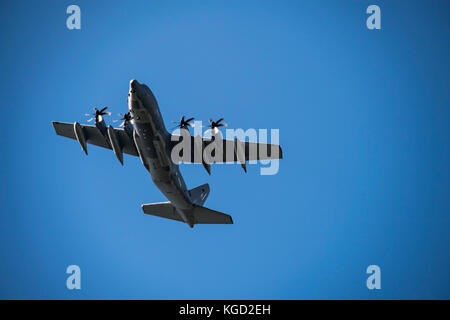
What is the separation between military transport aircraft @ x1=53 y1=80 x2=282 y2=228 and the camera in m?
26.3

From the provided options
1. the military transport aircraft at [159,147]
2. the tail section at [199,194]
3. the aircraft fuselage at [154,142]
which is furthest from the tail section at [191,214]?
the aircraft fuselage at [154,142]

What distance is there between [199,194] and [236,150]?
6.91 meters

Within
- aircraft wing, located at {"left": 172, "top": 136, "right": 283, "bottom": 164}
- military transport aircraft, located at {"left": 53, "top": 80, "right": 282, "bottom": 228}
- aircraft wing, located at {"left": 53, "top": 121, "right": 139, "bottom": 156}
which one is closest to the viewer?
military transport aircraft, located at {"left": 53, "top": 80, "right": 282, "bottom": 228}

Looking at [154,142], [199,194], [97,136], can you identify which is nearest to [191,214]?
[199,194]

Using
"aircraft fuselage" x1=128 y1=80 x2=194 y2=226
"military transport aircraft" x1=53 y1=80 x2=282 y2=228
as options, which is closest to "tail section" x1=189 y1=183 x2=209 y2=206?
"military transport aircraft" x1=53 y1=80 x2=282 y2=228

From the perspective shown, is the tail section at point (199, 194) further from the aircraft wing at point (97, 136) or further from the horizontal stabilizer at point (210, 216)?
the aircraft wing at point (97, 136)

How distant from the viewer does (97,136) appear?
1254 inches

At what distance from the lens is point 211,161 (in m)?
30.7

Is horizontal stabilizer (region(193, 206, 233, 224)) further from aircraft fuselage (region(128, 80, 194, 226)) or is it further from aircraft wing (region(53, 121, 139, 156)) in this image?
aircraft wing (region(53, 121, 139, 156))
